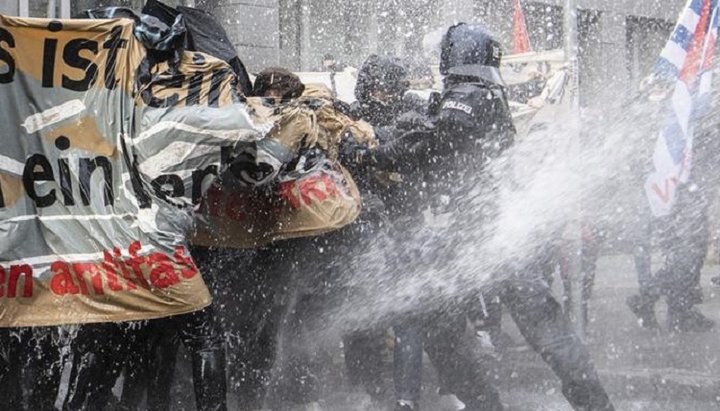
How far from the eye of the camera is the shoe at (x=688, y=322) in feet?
24.4

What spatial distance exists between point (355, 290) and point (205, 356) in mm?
1255

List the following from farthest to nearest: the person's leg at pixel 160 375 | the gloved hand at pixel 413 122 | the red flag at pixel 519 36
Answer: the red flag at pixel 519 36
the gloved hand at pixel 413 122
the person's leg at pixel 160 375

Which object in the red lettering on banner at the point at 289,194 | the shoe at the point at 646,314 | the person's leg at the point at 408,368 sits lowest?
the shoe at the point at 646,314

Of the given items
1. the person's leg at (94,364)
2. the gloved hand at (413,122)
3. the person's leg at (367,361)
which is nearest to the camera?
the person's leg at (94,364)

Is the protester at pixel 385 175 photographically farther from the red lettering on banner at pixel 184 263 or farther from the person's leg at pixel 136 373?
the red lettering on banner at pixel 184 263

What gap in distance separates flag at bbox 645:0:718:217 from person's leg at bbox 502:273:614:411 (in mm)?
2025

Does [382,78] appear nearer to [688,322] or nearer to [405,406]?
[405,406]

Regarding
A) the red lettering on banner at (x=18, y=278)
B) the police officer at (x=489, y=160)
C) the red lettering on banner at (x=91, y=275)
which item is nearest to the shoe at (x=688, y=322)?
the police officer at (x=489, y=160)

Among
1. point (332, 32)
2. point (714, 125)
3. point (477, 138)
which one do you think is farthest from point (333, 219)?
point (332, 32)

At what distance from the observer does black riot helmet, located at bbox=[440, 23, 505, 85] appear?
538 centimetres

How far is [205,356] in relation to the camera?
452cm

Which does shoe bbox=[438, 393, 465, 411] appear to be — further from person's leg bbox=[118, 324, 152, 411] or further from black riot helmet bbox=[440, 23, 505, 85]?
black riot helmet bbox=[440, 23, 505, 85]

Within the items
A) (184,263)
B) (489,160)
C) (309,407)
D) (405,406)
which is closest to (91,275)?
(184,263)

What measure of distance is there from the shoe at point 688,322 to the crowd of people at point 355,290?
210 cm
